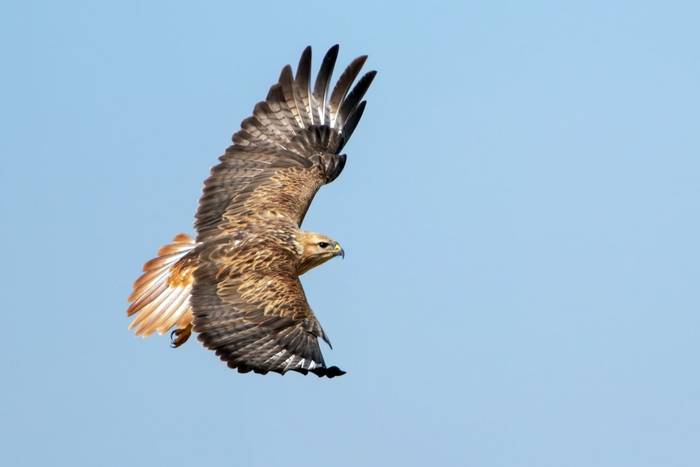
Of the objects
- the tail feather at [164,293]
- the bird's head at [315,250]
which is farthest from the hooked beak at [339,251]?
the tail feather at [164,293]

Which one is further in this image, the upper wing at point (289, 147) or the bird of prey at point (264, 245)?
the upper wing at point (289, 147)

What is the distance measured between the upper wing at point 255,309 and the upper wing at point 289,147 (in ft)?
3.50

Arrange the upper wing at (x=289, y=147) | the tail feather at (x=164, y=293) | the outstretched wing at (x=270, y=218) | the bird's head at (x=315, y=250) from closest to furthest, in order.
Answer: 1. the outstretched wing at (x=270, y=218)
2. the tail feather at (x=164, y=293)
3. the bird's head at (x=315, y=250)
4. the upper wing at (x=289, y=147)

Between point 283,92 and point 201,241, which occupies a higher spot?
point 283,92

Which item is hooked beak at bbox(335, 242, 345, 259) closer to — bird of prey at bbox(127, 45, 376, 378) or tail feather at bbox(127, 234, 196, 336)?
bird of prey at bbox(127, 45, 376, 378)

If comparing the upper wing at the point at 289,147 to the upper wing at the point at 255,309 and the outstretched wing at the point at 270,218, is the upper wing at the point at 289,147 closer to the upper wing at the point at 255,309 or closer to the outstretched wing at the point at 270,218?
the outstretched wing at the point at 270,218

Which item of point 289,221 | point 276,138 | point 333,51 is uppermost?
point 333,51

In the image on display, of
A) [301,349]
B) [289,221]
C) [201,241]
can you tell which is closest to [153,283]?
[201,241]

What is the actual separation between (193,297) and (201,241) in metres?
1.42

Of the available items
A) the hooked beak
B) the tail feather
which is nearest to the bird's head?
the hooked beak

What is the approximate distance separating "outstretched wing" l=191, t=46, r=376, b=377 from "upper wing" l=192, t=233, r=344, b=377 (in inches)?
0.5

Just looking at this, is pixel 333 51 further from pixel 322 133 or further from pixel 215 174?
pixel 215 174

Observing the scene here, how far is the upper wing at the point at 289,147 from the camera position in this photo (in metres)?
18.6

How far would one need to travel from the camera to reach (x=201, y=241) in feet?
58.7
